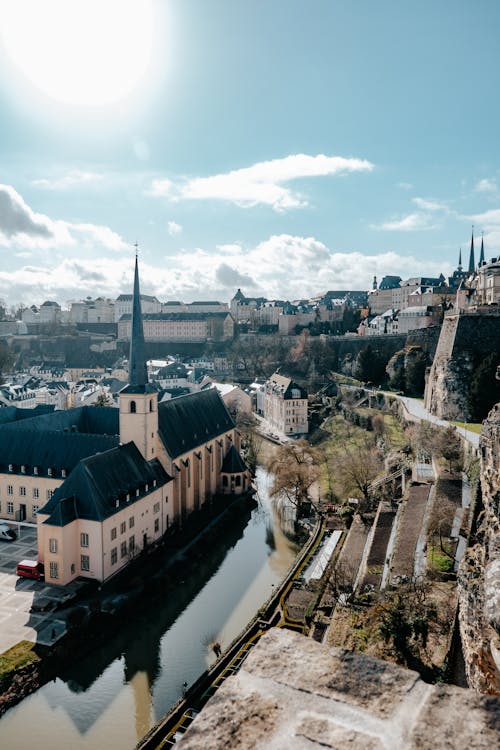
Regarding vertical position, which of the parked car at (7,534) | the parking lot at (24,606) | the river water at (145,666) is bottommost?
the river water at (145,666)

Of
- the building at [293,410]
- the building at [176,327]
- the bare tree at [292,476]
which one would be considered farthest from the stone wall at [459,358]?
the building at [176,327]

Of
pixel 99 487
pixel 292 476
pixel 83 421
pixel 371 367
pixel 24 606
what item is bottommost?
pixel 24 606

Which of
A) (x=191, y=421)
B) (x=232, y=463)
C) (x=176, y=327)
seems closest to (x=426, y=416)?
(x=232, y=463)

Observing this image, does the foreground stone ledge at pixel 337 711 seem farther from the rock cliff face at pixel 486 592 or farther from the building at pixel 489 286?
the building at pixel 489 286

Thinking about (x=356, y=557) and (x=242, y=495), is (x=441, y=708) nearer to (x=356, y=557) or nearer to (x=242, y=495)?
(x=356, y=557)

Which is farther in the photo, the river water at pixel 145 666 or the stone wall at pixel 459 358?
the stone wall at pixel 459 358

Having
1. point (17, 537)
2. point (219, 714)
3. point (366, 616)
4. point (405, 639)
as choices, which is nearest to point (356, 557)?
point (366, 616)

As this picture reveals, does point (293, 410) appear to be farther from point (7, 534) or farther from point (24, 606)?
point (24, 606)
